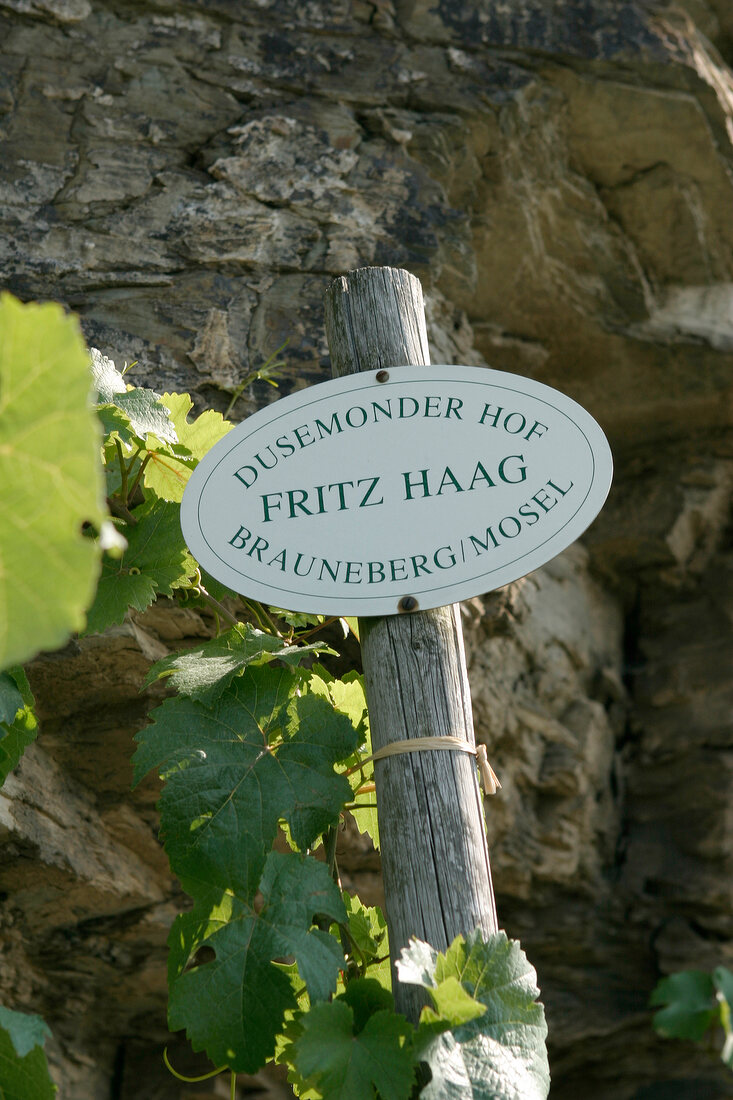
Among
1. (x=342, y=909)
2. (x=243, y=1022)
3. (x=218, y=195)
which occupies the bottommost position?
(x=243, y=1022)

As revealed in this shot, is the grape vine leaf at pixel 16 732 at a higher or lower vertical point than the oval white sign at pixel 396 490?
lower

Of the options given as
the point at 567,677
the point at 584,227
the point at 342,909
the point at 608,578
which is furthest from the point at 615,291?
the point at 342,909

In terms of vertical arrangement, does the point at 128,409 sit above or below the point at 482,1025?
above

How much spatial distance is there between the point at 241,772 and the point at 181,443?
513 mm

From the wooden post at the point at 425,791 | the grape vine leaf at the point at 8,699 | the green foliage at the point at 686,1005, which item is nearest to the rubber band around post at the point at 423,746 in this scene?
the wooden post at the point at 425,791

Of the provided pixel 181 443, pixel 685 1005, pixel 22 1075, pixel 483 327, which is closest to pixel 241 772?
pixel 22 1075

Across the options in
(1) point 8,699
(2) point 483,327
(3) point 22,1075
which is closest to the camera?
(3) point 22,1075

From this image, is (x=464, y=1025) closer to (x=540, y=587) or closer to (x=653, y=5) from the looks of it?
(x=540, y=587)

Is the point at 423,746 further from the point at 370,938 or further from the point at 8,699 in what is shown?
the point at 8,699

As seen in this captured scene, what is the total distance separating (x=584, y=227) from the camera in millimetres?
2645

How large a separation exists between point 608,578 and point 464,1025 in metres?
2.03

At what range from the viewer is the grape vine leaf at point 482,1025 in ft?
3.27

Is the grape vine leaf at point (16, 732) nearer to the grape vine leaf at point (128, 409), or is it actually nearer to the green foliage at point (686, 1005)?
the grape vine leaf at point (128, 409)

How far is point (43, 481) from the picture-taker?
26.6 inches
